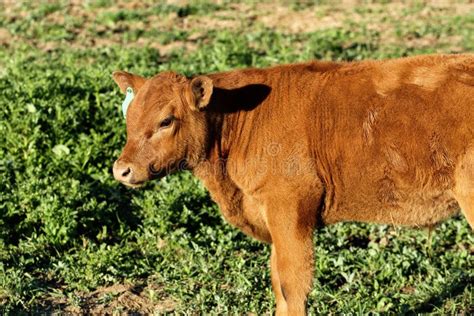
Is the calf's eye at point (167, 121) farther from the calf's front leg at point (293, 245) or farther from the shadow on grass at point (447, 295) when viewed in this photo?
the shadow on grass at point (447, 295)

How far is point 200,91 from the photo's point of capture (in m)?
6.25

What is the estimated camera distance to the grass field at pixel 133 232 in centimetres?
718

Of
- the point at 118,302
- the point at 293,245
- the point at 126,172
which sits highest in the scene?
the point at 126,172

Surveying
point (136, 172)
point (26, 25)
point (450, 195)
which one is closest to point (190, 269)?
point (136, 172)

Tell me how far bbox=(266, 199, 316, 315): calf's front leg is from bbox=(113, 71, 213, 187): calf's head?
2.62 ft

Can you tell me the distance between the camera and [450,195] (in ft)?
20.4

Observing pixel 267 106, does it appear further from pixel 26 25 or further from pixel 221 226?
pixel 26 25

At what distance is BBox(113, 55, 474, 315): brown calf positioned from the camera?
6.16m

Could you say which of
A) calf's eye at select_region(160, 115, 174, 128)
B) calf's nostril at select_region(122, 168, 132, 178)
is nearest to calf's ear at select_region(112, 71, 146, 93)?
calf's eye at select_region(160, 115, 174, 128)

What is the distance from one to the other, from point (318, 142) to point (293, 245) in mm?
791

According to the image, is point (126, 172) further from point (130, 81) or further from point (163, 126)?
point (130, 81)

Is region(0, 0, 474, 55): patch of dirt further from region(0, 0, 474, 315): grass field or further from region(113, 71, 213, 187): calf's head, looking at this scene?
region(113, 71, 213, 187): calf's head

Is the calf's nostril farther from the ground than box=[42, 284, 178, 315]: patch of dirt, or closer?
farther from the ground

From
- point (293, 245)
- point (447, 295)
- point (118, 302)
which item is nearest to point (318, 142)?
point (293, 245)
